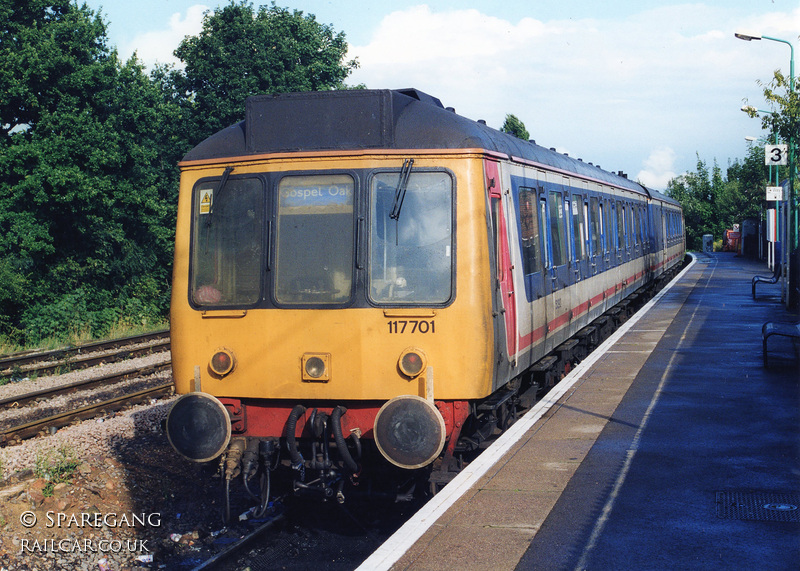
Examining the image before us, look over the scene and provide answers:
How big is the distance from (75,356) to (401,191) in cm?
1345

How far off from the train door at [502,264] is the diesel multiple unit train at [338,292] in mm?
34

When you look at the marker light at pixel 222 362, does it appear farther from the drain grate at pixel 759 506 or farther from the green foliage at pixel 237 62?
the green foliage at pixel 237 62

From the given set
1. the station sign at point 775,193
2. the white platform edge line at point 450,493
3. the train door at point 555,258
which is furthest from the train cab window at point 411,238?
the station sign at point 775,193

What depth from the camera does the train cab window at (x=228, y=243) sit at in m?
6.89

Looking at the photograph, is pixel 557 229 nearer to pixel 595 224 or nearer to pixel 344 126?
pixel 595 224

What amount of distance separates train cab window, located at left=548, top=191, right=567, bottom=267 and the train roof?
2962mm

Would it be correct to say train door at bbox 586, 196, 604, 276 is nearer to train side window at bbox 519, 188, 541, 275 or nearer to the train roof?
train side window at bbox 519, 188, 541, 275

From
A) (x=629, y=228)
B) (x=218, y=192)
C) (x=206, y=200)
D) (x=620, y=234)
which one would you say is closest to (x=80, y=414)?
(x=206, y=200)

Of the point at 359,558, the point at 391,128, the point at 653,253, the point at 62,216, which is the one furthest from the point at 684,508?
the point at 62,216

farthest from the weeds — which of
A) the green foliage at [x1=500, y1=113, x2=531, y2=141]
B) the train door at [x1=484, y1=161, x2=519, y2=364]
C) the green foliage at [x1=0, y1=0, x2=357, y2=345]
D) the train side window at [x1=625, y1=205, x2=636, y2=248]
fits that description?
the green foliage at [x1=500, y1=113, x2=531, y2=141]

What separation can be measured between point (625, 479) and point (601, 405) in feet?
8.68

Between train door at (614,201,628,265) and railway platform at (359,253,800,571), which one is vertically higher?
train door at (614,201,628,265)

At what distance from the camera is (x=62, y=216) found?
83.9 ft

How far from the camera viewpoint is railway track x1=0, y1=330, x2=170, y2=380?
16.2m
